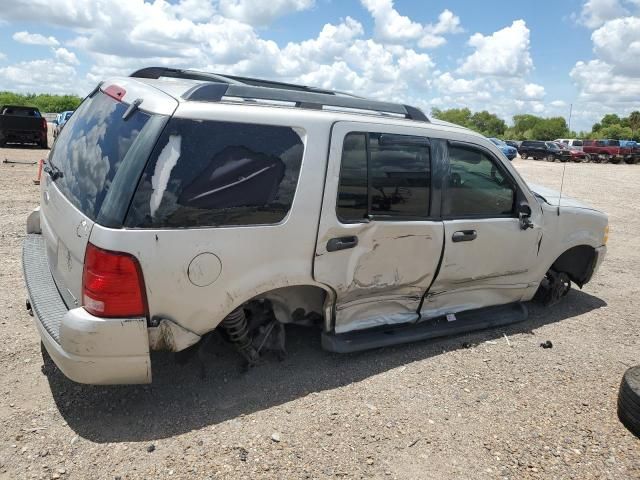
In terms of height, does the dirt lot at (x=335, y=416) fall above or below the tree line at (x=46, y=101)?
below

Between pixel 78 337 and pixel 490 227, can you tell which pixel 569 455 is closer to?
pixel 490 227

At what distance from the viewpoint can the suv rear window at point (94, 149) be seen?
2869 mm

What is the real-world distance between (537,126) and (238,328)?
11255 centimetres

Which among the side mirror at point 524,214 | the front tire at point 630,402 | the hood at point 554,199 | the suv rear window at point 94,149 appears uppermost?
the suv rear window at point 94,149

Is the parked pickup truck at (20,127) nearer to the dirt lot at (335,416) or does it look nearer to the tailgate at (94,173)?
the dirt lot at (335,416)

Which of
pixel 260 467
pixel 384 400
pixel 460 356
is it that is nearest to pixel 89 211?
pixel 260 467

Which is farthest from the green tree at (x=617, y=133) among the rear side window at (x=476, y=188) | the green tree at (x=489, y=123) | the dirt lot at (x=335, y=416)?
the dirt lot at (x=335, y=416)

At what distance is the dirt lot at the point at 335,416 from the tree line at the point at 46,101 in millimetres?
104031

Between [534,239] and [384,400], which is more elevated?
[534,239]

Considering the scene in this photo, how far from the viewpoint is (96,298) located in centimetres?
273

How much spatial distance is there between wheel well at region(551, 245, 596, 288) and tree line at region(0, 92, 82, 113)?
340ft

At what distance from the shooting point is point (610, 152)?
40281mm

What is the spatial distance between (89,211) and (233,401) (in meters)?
1.43

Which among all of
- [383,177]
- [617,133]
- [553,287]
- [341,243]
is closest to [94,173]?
[341,243]
